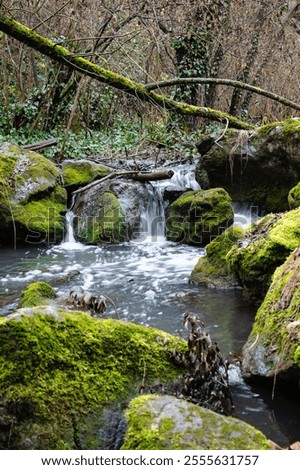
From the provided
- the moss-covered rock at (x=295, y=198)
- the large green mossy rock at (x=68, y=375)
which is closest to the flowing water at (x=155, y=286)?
the large green mossy rock at (x=68, y=375)

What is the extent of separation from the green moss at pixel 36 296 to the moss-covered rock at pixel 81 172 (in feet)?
18.2

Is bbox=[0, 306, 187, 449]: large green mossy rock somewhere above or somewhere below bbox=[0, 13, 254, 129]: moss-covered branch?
below

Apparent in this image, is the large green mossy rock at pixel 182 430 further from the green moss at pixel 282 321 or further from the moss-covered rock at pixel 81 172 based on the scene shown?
the moss-covered rock at pixel 81 172

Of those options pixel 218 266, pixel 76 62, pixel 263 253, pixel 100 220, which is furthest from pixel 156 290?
pixel 100 220

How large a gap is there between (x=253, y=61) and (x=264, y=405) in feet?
47.8

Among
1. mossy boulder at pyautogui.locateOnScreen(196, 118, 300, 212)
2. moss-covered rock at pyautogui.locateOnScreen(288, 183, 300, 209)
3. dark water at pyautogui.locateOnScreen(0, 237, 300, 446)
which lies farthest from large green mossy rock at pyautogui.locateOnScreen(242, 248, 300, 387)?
mossy boulder at pyautogui.locateOnScreen(196, 118, 300, 212)

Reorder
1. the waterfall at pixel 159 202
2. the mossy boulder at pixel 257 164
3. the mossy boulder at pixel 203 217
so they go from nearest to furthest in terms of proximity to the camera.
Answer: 1. the mossy boulder at pixel 203 217
2. the mossy boulder at pixel 257 164
3. the waterfall at pixel 159 202

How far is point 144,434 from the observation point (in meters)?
2.28

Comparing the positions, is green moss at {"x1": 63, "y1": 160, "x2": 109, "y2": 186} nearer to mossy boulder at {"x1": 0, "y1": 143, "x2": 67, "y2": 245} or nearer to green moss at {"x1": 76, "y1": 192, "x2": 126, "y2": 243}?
mossy boulder at {"x1": 0, "y1": 143, "x2": 67, "y2": 245}

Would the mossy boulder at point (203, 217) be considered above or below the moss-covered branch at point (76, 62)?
below

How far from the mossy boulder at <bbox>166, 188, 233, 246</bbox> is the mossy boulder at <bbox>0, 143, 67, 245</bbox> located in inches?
98.2

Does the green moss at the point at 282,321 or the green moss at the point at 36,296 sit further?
the green moss at the point at 36,296

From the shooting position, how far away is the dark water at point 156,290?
11.4ft

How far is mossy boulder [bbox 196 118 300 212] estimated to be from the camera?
10.4m
